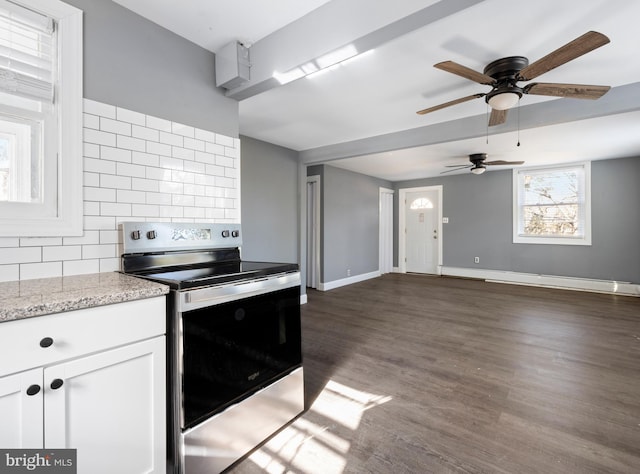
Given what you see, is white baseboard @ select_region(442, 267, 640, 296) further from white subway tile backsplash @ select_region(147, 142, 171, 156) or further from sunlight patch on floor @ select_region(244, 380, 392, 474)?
white subway tile backsplash @ select_region(147, 142, 171, 156)

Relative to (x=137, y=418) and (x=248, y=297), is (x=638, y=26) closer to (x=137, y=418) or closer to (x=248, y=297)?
(x=248, y=297)

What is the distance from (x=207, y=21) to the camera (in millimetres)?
1856

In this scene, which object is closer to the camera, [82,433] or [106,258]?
[82,433]

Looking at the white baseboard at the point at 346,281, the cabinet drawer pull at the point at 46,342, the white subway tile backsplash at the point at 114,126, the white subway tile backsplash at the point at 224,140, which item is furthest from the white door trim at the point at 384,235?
the cabinet drawer pull at the point at 46,342

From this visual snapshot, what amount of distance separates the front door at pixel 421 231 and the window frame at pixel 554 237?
5.28 ft

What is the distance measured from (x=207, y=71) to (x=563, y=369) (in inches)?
144

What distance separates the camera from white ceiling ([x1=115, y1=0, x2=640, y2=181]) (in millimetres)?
1756

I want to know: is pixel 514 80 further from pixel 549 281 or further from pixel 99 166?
pixel 549 281

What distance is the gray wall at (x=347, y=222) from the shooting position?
5.64 metres

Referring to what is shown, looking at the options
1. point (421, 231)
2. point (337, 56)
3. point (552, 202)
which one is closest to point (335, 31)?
point (337, 56)

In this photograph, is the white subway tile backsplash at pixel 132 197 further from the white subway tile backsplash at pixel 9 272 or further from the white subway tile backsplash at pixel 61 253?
the white subway tile backsplash at pixel 9 272

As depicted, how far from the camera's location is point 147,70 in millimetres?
1821

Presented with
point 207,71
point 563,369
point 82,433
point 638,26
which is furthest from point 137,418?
point 638,26

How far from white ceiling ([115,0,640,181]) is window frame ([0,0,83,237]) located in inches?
14.5
